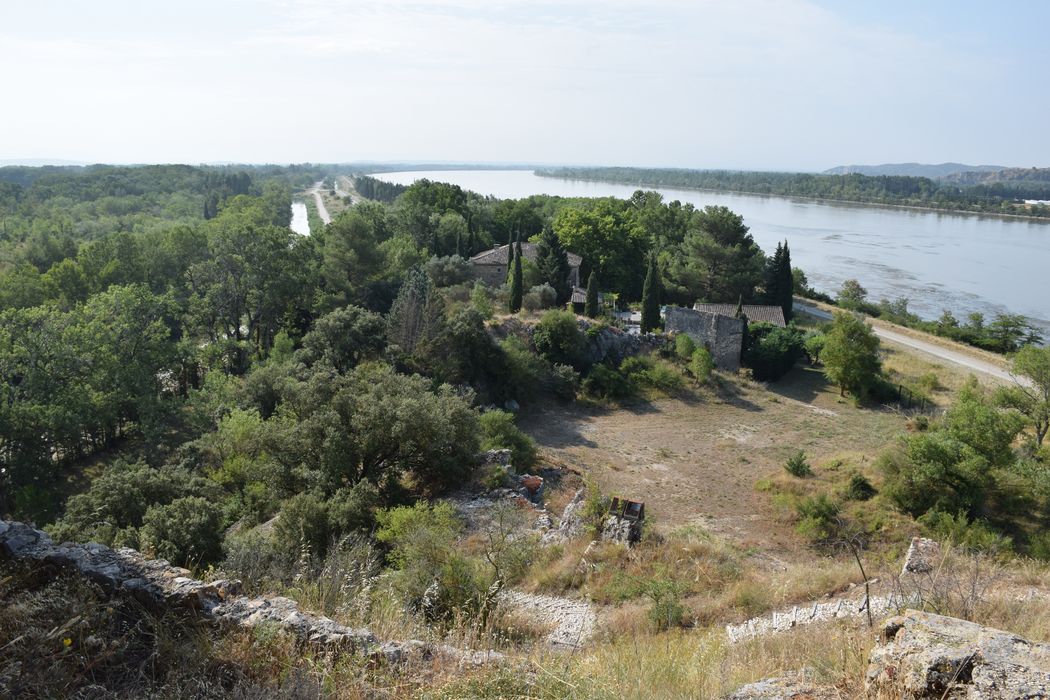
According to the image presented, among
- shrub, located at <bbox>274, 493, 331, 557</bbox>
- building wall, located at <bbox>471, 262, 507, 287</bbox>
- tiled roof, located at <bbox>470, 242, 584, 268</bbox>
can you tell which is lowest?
shrub, located at <bbox>274, 493, 331, 557</bbox>

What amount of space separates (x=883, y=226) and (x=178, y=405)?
→ 367 ft

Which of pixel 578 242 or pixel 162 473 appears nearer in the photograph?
pixel 162 473

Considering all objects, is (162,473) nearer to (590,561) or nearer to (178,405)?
(178,405)

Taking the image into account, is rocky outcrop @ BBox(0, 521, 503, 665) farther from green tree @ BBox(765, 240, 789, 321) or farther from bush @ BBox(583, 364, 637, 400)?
green tree @ BBox(765, 240, 789, 321)

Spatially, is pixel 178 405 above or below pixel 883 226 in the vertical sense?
below

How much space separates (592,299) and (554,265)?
15.4 ft

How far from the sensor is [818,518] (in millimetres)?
14703

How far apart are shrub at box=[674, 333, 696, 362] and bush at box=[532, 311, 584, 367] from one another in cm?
500

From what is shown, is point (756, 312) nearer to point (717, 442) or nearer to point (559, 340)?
point (559, 340)

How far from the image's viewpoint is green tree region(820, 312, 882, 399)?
87.9 ft

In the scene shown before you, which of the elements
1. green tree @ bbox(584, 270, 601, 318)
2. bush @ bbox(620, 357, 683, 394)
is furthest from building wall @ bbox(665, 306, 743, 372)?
green tree @ bbox(584, 270, 601, 318)

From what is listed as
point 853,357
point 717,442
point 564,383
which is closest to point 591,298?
point 564,383

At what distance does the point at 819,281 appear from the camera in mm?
58375

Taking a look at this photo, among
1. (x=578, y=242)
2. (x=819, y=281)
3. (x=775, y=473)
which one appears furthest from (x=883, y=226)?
(x=775, y=473)
